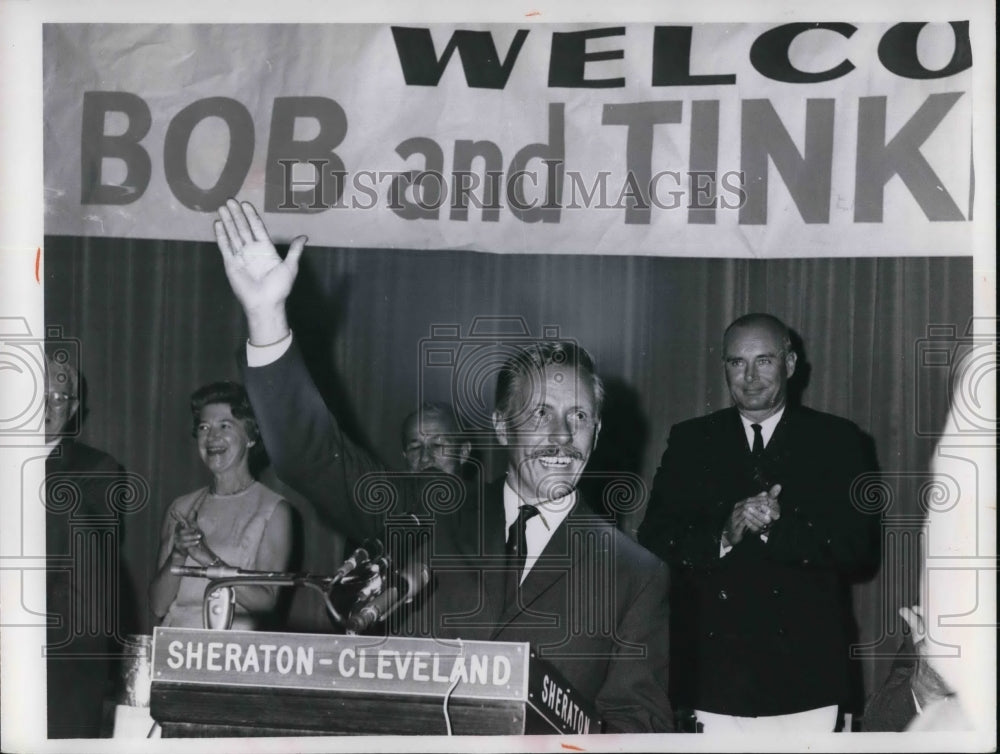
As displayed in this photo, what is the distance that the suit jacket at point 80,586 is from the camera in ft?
10.6

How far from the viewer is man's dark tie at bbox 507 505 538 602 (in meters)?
3.21

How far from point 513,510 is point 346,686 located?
0.59m

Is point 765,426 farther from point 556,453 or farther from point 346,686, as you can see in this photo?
point 346,686

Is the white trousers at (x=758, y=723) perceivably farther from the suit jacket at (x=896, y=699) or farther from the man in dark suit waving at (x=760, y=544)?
the suit jacket at (x=896, y=699)

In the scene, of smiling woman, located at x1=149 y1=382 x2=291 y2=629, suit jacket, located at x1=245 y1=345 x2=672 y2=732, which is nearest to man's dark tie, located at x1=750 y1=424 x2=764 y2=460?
suit jacket, located at x1=245 y1=345 x2=672 y2=732

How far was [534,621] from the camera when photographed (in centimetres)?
320

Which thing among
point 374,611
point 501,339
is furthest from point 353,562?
point 501,339

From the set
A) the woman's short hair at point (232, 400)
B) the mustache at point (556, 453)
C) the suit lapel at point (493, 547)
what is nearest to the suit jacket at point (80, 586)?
the woman's short hair at point (232, 400)

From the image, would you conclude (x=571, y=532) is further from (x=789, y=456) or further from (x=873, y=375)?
(x=873, y=375)

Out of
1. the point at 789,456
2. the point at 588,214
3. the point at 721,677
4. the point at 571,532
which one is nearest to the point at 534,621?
the point at 571,532

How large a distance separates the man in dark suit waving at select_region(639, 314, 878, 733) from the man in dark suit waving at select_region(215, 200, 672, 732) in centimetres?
10

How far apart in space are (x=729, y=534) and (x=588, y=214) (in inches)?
34.0

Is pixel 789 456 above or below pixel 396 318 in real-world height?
below

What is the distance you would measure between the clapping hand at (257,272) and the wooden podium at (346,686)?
0.75 meters
